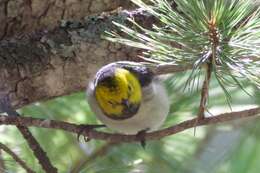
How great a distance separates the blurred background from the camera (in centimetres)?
156

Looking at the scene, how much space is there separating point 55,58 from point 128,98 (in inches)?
8.0

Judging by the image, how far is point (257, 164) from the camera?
1486 millimetres

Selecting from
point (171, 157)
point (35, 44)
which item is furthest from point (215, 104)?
point (35, 44)

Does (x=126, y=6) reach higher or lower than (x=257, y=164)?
higher

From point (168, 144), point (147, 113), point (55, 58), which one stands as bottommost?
point (168, 144)

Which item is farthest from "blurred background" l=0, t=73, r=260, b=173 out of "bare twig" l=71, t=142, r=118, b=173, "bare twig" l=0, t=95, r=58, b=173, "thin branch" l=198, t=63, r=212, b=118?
"thin branch" l=198, t=63, r=212, b=118

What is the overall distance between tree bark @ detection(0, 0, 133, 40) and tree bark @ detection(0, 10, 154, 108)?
4 centimetres

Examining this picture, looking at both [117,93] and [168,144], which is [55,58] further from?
[168,144]

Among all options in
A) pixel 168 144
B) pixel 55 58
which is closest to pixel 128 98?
pixel 55 58

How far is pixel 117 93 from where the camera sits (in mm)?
1367

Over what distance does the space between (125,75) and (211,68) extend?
13.2 inches

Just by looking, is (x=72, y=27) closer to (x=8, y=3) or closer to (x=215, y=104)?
(x=8, y=3)

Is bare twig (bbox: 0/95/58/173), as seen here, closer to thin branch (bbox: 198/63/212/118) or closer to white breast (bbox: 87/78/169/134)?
white breast (bbox: 87/78/169/134)

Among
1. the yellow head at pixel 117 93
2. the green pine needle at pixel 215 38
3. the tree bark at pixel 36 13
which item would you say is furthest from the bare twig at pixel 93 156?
the green pine needle at pixel 215 38
